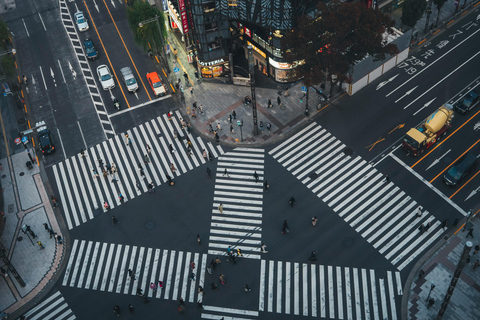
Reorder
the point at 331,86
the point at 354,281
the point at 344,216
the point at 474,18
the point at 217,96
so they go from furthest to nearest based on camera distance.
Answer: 1. the point at 474,18
2. the point at 217,96
3. the point at 331,86
4. the point at 344,216
5. the point at 354,281

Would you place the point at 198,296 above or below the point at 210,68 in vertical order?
below

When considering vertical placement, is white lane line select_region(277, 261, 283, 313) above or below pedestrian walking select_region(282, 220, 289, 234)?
below

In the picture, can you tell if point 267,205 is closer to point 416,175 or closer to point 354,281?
point 354,281

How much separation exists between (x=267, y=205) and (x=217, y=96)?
22.8 metres

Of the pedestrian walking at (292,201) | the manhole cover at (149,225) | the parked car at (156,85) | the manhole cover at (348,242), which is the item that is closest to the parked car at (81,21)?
the parked car at (156,85)

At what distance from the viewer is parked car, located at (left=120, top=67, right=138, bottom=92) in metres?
82.5

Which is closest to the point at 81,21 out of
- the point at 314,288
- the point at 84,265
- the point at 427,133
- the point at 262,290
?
the point at 84,265

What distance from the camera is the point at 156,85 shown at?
8181 cm

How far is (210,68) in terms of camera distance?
82.2 metres

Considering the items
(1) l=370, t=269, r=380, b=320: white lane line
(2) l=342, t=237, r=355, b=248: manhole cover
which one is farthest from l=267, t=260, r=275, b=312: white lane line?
(1) l=370, t=269, r=380, b=320: white lane line

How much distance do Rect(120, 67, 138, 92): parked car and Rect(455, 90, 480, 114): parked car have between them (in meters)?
49.5

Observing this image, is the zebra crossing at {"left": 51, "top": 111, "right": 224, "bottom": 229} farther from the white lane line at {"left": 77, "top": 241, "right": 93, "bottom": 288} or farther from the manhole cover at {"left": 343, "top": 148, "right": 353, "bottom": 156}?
the manhole cover at {"left": 343, "top": 148, "right": 353, "bottom": 156}

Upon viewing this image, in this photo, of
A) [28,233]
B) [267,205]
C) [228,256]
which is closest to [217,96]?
[267,205]

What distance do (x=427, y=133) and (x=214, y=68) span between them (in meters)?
34.2
